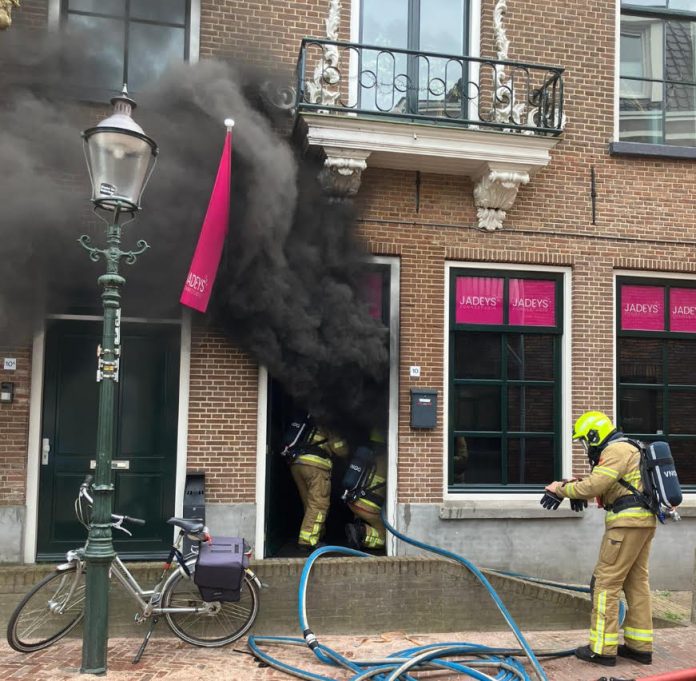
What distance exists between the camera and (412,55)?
7582 mm

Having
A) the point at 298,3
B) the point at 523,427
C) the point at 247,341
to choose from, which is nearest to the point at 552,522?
the point at 523,427

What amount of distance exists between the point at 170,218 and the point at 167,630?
3.68 metres

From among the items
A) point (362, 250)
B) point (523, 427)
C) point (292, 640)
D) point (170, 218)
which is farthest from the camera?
point (523, 427)

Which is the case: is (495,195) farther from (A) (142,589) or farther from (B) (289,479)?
(A) (142,589)

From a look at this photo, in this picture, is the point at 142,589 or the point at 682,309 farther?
the point at 682,309

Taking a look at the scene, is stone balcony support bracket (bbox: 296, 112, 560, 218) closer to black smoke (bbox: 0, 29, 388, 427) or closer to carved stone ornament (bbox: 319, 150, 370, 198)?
carved stone ornament (bbox: 319, 150, 370, 198)

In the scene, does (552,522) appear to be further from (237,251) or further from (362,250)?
(237,251)

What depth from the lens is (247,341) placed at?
7.17 meters

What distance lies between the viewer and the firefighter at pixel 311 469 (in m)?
7.62

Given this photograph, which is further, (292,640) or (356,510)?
(356,510)

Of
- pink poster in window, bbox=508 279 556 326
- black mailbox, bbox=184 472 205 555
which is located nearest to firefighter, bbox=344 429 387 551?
black mailbox, bbox=184 472 205 555

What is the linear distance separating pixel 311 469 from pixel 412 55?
4622 millimetres

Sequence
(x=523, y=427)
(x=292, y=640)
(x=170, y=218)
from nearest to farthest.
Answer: (x=292, y=640) → (x=170, y=218) → (x=523, y=427)

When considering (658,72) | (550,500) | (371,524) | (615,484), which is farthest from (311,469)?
(658,72)
